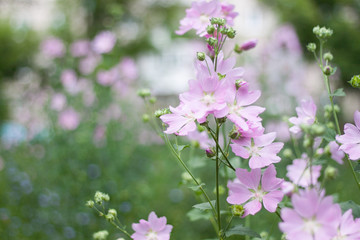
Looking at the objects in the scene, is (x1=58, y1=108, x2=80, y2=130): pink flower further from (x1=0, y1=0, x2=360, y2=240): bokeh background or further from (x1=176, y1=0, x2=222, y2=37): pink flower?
(x1=176, y1=0, x2=222, y2=37): pink flower

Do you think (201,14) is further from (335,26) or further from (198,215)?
(335,26)

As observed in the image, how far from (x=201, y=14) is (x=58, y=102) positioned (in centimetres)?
282

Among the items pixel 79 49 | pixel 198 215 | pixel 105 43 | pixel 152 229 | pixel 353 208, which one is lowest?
pixel 79 49

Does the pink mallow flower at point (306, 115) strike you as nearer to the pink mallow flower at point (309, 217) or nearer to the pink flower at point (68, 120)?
the pink mallow flower at point (309, 217)

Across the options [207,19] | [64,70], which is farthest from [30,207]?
[207,19]

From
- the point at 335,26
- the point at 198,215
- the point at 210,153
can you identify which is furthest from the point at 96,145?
the point at 335,26

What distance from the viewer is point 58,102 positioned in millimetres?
3561

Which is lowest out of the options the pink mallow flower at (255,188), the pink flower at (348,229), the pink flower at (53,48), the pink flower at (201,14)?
the pink flower at (53,48)

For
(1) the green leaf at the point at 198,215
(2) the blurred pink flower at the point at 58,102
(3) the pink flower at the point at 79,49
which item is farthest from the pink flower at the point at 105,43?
(1) the green leaf at the point at 198,215

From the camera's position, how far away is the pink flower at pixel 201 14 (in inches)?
39.4

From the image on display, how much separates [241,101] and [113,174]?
2540 millimetres

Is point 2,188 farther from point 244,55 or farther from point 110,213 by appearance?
point 110,213

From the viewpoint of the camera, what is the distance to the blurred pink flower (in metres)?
3.54

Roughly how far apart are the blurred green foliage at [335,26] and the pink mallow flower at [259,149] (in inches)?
340
